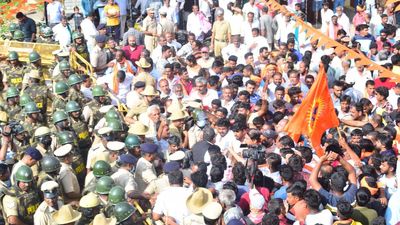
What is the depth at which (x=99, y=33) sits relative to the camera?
17.0 meters

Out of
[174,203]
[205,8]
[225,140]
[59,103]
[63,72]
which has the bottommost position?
[225,140]

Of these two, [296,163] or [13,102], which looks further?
[13,102]

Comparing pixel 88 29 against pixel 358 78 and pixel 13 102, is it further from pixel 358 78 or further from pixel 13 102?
pixel 358 78

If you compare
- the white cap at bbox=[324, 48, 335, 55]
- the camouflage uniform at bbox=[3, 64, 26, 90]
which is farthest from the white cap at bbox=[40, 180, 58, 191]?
the white cap at bbox=[324, 48, 335, 55]

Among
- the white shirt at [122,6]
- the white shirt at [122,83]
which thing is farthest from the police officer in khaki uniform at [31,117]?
the white shirt at [122,6]

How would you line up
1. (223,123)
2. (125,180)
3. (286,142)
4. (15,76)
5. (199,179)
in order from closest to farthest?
(199,179)
(125,180)
(286,142)
(223,123)
(15,76)

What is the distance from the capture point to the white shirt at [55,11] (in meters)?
18.7

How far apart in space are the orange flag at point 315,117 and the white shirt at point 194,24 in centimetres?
724

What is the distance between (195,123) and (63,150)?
245 centimetres

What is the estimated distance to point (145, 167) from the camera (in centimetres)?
1036

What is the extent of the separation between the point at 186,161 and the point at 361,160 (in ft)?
7.95

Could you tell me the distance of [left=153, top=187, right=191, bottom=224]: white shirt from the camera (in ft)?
29.8

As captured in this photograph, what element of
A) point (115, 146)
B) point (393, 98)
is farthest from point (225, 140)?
point (393, 98)

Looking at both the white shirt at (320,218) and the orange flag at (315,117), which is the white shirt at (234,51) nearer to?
the orange flag at (315,117)
